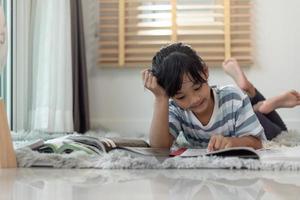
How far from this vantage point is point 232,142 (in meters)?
1.33

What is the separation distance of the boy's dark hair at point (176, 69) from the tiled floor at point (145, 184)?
0.27m

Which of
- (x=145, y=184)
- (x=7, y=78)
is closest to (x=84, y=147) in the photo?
(x=145, y=184)

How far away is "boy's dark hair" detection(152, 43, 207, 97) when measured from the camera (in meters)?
1.32

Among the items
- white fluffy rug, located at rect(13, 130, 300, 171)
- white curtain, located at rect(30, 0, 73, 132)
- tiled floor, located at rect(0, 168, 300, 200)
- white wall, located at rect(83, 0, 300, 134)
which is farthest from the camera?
white wall, located at rect(83, 0, 300, 134)

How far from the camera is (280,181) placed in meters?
0.99

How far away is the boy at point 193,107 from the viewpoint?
133 centimetres

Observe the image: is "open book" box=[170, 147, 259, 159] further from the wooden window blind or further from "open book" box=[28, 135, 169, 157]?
the wooden window blind

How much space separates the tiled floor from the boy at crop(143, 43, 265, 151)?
246mm

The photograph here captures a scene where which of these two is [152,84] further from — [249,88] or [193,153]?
[249,88]

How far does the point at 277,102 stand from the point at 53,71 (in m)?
1.11

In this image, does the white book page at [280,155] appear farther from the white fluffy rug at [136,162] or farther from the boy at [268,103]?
the boy at [268,103]

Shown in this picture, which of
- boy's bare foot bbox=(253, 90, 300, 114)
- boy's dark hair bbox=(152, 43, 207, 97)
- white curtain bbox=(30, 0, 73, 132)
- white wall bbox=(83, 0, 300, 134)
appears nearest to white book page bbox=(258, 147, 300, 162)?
boy's dark hair bbox=(152, 43, 207, 97)

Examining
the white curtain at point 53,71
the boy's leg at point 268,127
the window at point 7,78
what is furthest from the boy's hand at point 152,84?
the window at point 7,78

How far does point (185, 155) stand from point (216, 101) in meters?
0.23
